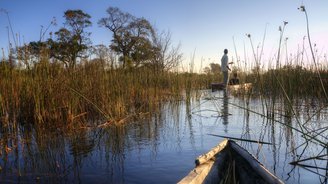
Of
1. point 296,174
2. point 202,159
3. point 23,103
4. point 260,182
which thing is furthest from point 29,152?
point 296,174

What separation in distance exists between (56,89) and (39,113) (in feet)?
1.48

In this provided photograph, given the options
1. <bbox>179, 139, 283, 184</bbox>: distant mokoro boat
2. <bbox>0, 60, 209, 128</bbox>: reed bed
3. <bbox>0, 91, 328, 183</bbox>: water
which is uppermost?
<bbox>0, 60, 209, 128</bbox>: reed bed

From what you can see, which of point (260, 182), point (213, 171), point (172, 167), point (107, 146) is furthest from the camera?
point (107, 146)

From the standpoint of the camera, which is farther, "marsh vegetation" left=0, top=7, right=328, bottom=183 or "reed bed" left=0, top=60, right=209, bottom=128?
"reed bed" left=0, top=60, right=209, bottom=128

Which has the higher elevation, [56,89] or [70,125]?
[56,89]

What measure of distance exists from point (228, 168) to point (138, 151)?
150 centimetres

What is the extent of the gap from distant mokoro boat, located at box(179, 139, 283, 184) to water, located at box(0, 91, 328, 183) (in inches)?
19.9

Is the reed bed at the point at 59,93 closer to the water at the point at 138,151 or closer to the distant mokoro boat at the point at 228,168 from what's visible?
the water at the point at 138,151

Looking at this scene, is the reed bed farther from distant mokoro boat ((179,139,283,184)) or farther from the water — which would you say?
distant mokoro boat ((179,139,283,184))

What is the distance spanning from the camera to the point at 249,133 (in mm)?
4129

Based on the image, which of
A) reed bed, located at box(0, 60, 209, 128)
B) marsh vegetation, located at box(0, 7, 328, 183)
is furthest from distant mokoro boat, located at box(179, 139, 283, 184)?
reed bed, located at box(0, 60, 209, 128)

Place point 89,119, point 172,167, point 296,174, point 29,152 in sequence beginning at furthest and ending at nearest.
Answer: point 89,119
point 29,152
point 172,167
point 296,174

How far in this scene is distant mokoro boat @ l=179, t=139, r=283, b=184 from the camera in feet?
5.81

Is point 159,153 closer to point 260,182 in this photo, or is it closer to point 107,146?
point 107,146
